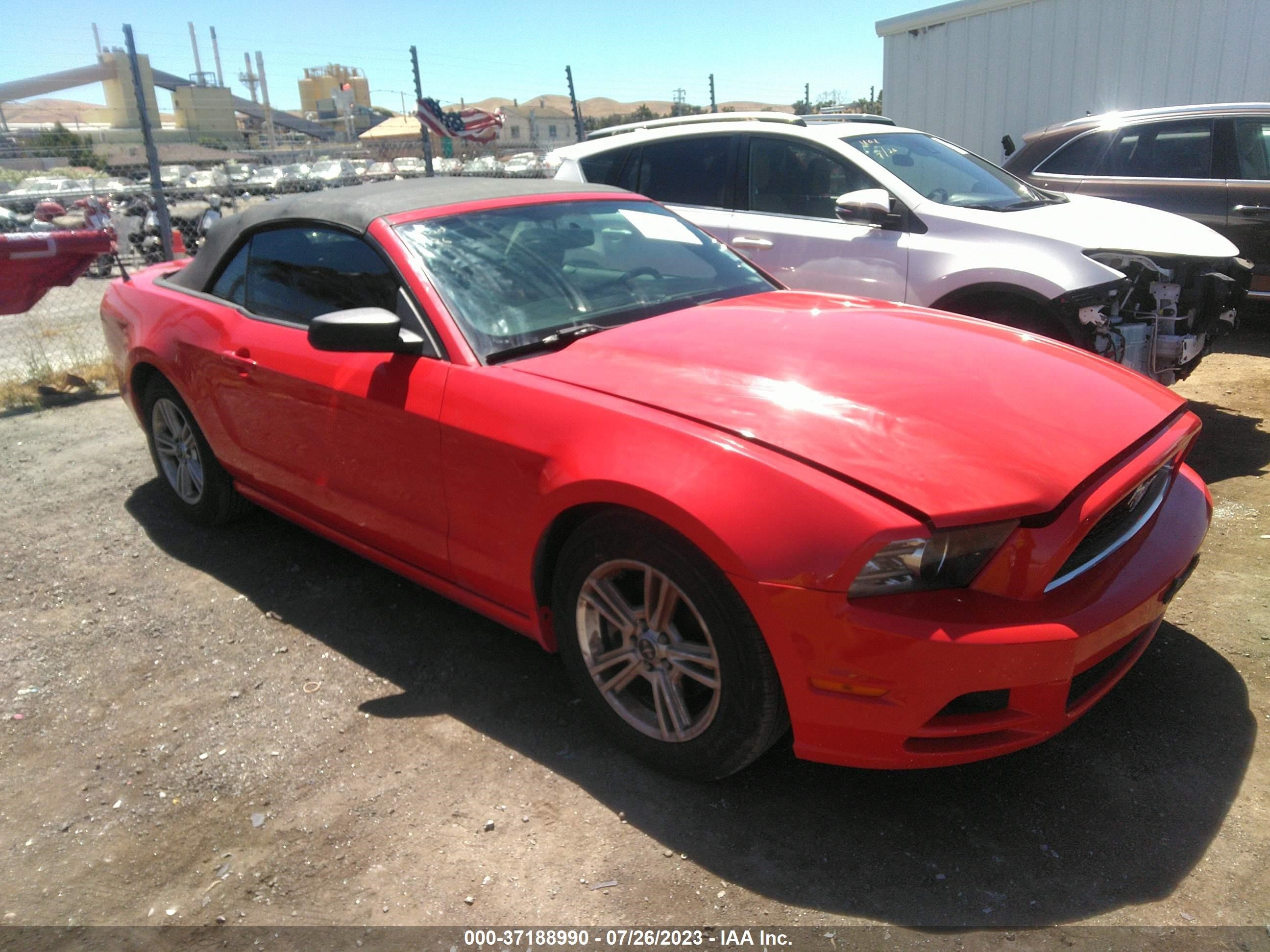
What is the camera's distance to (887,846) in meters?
2.39

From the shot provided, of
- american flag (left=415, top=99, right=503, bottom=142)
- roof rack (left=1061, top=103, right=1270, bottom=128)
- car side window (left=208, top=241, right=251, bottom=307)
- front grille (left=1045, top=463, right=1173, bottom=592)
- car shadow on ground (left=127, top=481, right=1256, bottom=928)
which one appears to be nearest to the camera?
car shadow on ground (left=127, top=481, right=1256, bottom=928)

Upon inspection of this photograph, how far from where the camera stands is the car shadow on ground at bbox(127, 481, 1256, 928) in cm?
223

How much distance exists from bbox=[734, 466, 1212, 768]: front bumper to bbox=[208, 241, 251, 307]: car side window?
9.27 ft

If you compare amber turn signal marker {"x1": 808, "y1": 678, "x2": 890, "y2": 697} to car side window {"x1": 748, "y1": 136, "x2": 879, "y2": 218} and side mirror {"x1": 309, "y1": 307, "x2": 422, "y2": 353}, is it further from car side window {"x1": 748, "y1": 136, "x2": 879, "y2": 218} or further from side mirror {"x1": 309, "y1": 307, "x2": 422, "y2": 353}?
car side window {"x1": 748, "y1": 136, "x2": 879, "y2": 218}

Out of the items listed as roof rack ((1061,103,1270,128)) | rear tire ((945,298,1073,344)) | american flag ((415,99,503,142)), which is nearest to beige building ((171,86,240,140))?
american flag ((415,99,503,142))

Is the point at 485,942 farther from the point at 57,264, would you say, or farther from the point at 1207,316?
the point at 57,264

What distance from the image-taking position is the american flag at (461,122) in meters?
13.7

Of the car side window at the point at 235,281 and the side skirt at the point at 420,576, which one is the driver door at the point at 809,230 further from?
the side skirt at the point at 420,576

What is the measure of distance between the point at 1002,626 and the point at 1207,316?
3.91 meters

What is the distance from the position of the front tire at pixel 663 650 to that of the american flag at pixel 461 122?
11853mm

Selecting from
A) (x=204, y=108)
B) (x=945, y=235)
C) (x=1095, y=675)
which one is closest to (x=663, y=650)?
(x=1095, y=675)

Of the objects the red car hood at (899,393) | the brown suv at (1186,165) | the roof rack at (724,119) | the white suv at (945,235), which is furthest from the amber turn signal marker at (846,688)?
the brown suv at (1186,165)

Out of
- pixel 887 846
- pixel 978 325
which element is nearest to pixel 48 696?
pixel 887 846

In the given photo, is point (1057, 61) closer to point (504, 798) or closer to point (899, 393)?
point (899, 393)
